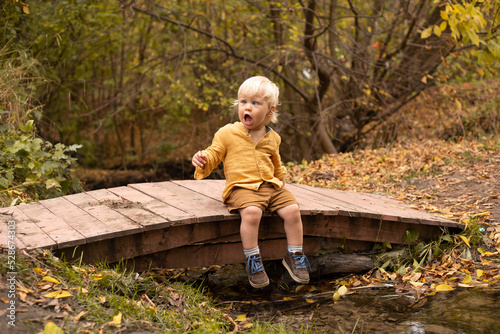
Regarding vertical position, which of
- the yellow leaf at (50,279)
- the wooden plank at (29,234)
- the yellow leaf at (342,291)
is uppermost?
the wooden plank at (29,234)

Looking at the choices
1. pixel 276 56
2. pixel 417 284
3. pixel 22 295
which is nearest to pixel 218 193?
pixel 417 284

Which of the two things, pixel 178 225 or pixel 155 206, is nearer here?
pixel 178 225

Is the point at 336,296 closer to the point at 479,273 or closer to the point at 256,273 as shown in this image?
the point at 256,273

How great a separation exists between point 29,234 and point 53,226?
210 mm

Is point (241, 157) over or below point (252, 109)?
below

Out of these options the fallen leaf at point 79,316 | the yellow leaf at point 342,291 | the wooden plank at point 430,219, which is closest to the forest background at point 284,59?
the wooden plank at point 430,219

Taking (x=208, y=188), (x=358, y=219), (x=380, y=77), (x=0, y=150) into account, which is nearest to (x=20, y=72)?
(x=0, y=150)

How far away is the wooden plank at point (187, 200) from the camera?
142 inches

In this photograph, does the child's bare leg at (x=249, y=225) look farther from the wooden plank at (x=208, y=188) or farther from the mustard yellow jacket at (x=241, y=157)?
the wooden plank at (x=208, y=188)

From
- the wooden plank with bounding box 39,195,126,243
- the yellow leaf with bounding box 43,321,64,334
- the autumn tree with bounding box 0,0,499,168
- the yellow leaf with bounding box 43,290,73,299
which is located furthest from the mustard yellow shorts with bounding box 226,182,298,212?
the autumn tree with bounding box 0,0,499,168

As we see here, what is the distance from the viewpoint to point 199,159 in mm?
3549

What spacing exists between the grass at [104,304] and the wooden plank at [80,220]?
0.21 meters

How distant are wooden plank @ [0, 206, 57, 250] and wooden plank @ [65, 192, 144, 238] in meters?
0.40

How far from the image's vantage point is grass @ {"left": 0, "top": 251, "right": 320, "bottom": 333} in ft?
8.10
